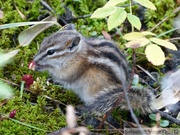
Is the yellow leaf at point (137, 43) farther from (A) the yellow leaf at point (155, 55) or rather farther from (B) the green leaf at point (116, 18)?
(B) the green leaf at point (116, 18)

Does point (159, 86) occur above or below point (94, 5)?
below

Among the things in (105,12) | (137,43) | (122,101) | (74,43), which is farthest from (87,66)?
(137,43)

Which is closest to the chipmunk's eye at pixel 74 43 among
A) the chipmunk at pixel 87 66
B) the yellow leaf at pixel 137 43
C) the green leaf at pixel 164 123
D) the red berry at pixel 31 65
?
the chipmunk at pixel 87 66

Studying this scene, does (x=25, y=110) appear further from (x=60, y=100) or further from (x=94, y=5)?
(x=94, y=5)

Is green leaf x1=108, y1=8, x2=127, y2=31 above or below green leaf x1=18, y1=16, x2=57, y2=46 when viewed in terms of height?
below

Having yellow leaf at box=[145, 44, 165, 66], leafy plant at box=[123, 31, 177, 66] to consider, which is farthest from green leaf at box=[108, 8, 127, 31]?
yellow leaf at box=[145, 44, 165, 66]

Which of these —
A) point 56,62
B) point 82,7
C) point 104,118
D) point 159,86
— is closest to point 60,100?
point 56,62

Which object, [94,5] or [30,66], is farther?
[94,5]

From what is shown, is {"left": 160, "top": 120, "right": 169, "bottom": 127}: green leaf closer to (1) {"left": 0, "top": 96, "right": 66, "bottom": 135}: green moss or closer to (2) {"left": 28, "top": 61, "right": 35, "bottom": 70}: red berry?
(1) {"left": 0, "top": 96, "right": 66, "bottom": 135}: green moss
